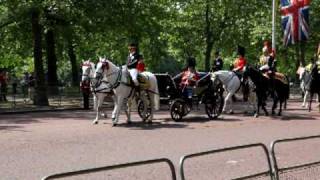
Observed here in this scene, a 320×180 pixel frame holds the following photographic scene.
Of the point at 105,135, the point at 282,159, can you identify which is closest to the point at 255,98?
the point at 105,135

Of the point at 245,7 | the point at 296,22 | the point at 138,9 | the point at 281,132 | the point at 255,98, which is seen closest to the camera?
the point at 281,132

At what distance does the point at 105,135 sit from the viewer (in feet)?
59.7

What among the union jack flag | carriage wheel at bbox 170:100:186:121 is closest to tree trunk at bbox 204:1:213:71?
the union jack flag

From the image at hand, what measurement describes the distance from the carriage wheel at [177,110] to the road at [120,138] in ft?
0.95

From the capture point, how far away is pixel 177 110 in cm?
2291

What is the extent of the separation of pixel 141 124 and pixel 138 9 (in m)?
14.8

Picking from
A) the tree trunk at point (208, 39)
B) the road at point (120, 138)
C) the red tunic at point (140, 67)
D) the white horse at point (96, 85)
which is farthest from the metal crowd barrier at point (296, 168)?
the tree trunk at point (208, 39)

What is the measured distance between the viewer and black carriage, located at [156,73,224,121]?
22922 millimetres

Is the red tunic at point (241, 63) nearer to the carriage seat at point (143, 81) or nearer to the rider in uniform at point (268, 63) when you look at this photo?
the rider in uniform at point (268, 63)

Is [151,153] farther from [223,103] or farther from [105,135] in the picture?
[223,103]

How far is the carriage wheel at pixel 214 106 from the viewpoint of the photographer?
2397cm

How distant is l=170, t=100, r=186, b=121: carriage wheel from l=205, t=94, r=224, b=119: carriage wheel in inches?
51.7

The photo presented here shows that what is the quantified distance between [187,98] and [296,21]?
33.3 ft

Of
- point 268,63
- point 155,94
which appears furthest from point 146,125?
point 268,63
